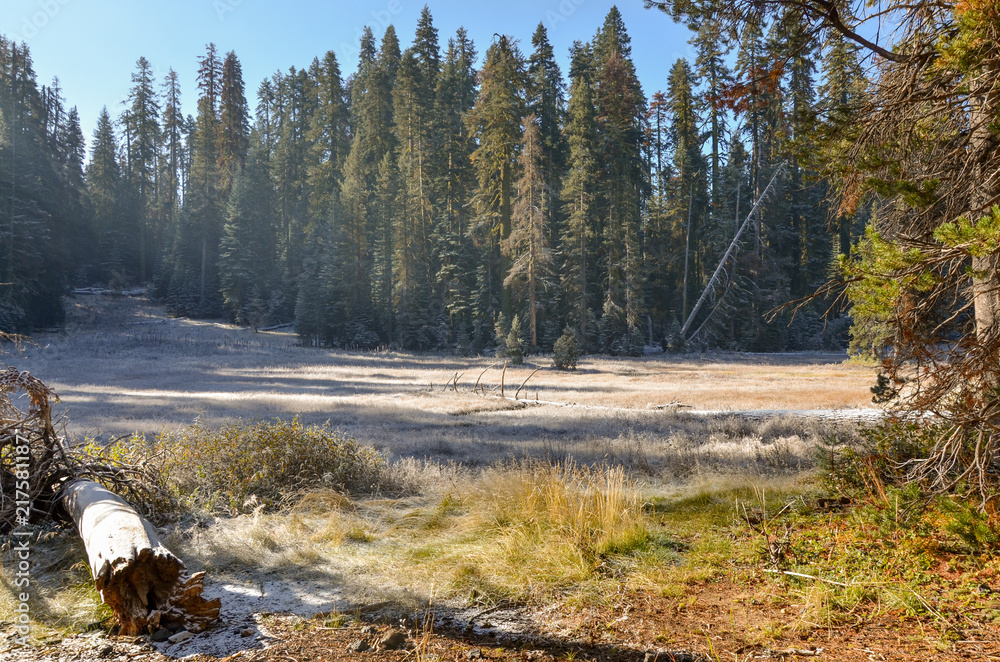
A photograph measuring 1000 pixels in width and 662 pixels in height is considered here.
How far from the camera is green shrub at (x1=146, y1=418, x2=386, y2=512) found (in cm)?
691

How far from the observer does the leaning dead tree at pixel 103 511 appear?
370 cm

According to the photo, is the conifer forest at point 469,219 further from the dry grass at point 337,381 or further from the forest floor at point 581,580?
the forest floor at point 581,580

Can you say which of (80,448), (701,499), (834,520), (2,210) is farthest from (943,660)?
(2,210)

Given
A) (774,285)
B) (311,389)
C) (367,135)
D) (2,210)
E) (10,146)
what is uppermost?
(367,135)

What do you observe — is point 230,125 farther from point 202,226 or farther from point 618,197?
point 618,197

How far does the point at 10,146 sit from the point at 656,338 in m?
51.0

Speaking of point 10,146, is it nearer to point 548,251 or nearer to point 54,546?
point 548,251

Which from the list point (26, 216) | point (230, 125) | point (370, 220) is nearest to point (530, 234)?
point (370, 220)

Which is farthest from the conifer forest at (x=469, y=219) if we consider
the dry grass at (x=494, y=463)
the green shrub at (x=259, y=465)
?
the green shrub at (x=259, y=465)

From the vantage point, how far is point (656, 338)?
157 ft

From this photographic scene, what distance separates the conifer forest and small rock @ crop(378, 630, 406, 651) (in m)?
30.3

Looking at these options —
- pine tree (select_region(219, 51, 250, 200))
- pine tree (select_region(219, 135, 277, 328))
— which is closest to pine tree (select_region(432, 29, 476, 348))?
pine tree (select_region(219, 135, 277, 328))

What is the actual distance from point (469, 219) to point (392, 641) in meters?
44.3

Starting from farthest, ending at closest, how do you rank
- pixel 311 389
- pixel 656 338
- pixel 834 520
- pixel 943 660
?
pixel 656 338 → pixel 311 389 → pixel 834 520 → pixel 943 660
